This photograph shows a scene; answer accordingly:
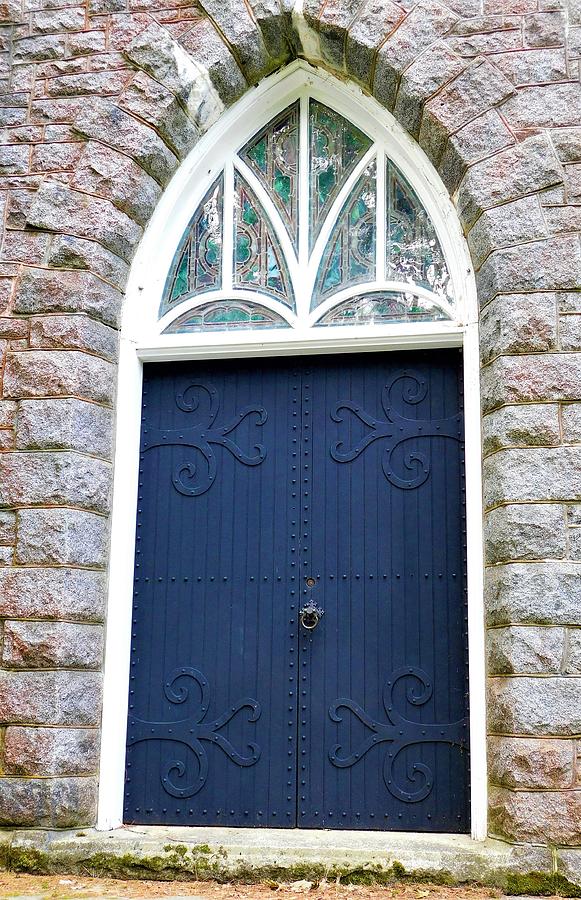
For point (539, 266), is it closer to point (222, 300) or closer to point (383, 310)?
point (383, 310)

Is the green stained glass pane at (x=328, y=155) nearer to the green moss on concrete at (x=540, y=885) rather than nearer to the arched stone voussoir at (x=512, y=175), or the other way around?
the arched stone voussoir at (x=512, y=175)

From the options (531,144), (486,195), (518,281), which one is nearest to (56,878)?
(518,281)

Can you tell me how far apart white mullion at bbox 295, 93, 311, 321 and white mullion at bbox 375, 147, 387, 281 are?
0.39 m

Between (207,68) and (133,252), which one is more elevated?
(207,68)

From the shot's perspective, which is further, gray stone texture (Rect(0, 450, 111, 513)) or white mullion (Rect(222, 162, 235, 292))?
white mullion (Rect(222, 162, 235, 292))

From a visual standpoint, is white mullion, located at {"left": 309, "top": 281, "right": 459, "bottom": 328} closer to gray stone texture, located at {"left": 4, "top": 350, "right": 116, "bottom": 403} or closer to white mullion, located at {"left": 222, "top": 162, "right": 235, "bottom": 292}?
white mullion, located at {"left": 222, "top": 162, "right": 235, "bottom": 292}

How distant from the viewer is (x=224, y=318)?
18.2ft

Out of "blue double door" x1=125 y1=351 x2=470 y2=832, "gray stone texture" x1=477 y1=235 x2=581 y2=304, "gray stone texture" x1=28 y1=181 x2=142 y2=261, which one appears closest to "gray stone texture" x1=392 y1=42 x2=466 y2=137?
"gray stone texture" x1=477 y1=235 x2=581 y2=304

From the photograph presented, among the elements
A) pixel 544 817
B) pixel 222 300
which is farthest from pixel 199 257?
pixel 544 817

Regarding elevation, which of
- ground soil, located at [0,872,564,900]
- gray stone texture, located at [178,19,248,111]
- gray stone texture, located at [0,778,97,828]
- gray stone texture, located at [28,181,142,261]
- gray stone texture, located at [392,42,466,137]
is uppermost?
gray stone texture, located at [178,19,248,111]

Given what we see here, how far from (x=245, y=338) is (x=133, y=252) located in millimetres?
782

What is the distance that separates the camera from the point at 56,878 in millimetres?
4566

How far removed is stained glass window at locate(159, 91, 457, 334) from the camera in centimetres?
543

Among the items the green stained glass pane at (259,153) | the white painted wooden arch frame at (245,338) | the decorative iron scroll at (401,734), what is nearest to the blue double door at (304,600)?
the decorative iron scroll at (401,734)
